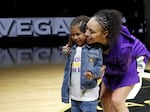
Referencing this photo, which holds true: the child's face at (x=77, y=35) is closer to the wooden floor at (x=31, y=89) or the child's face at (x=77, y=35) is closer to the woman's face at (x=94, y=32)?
the woman's face at (x=94, y=32)

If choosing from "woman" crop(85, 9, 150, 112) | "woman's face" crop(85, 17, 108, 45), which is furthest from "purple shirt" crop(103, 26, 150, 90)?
"woman's face" crop(85, 17, 108, 45)

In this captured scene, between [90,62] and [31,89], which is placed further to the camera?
[31,89]

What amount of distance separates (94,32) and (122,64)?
1.19 feet

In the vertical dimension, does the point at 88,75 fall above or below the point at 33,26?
above

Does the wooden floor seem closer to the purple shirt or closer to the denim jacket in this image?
the purple shirt

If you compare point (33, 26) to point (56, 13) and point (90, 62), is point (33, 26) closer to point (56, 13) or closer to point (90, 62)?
point (56, 13)

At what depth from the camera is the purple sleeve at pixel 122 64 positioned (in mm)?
3002

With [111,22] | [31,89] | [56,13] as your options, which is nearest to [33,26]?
[56,13]

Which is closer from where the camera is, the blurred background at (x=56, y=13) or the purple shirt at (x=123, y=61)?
the purple shirt at (x=123, y=61)

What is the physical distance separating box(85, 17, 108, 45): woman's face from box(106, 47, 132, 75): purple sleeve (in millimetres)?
214

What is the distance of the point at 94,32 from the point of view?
9.48ft

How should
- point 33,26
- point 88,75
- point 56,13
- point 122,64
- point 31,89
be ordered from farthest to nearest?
1. point 56,13
2. point 33,26
3. point 31,89
4. point 122,64
5. point 88,75

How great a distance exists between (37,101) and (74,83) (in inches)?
88.1

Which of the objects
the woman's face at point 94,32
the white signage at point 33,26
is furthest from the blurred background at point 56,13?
the woman's face at point 94,32
